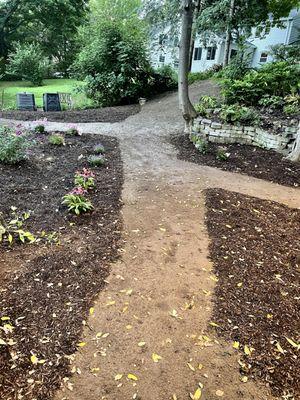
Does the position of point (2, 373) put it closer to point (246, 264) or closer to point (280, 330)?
point (280, 330)

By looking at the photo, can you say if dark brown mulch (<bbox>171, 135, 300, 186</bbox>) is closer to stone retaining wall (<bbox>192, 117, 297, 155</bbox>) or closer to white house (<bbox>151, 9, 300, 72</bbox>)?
stone retaining wall (<bbox>192, 117, 297, 155</bbox>)

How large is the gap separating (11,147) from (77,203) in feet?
6.23

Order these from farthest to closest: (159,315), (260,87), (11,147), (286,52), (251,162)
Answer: (286,52) → (260,87) → (251,162) → (11,147) → (159,315)

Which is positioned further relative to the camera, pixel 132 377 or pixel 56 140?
pixel 56 140

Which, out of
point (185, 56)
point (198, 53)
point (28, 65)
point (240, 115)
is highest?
point (198, 53)

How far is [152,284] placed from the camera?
2.93m

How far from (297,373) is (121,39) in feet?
38.8

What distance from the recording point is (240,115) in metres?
7.33

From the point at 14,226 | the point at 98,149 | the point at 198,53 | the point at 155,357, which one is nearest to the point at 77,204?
the point at 14,226

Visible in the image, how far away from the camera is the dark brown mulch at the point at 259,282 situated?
2.25m

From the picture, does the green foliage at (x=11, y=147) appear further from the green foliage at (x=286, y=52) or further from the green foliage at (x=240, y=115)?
the green foliage at (x=286, y=52)

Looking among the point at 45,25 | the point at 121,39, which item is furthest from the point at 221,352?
the point at 45,25

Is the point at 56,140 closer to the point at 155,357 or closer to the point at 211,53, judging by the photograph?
the point at 155,357

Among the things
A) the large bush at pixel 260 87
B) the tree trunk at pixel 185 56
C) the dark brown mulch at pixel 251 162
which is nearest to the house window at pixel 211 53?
the large bush at pixel 260 87
